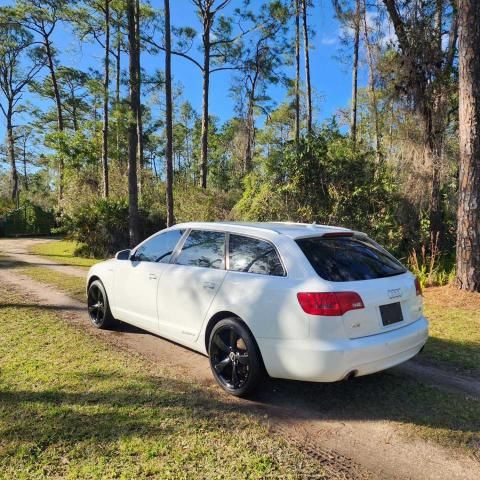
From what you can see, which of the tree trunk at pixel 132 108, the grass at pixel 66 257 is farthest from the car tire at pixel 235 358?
the grass at pixel 66 257

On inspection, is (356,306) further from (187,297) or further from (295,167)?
(295,167)

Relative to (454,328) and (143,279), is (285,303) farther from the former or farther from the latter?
(454,328)

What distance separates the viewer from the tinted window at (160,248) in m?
5.16

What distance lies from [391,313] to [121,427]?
8.17ft

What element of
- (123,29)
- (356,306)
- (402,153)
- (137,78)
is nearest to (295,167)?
(402,153)

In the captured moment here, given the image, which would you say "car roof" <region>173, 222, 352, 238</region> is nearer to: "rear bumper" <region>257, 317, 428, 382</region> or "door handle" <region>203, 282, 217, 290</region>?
"door handle" <region>203, 282, 217, 290</region>

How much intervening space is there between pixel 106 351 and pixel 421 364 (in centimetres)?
375

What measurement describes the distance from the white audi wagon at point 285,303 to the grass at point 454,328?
1.24 m

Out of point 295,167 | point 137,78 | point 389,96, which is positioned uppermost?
point 137,78

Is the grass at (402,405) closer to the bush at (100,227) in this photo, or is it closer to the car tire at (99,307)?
→ the car tire at (99,307)

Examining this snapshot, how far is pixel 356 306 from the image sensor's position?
11.7ft

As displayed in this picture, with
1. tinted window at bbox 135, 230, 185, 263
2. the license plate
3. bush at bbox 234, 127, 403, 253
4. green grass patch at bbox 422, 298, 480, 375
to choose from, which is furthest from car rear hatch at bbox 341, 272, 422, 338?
bush at bbox 234, 127, 403, 253

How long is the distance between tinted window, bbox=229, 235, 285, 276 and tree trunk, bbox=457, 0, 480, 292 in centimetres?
561

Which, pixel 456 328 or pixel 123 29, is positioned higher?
pixel 123 29
